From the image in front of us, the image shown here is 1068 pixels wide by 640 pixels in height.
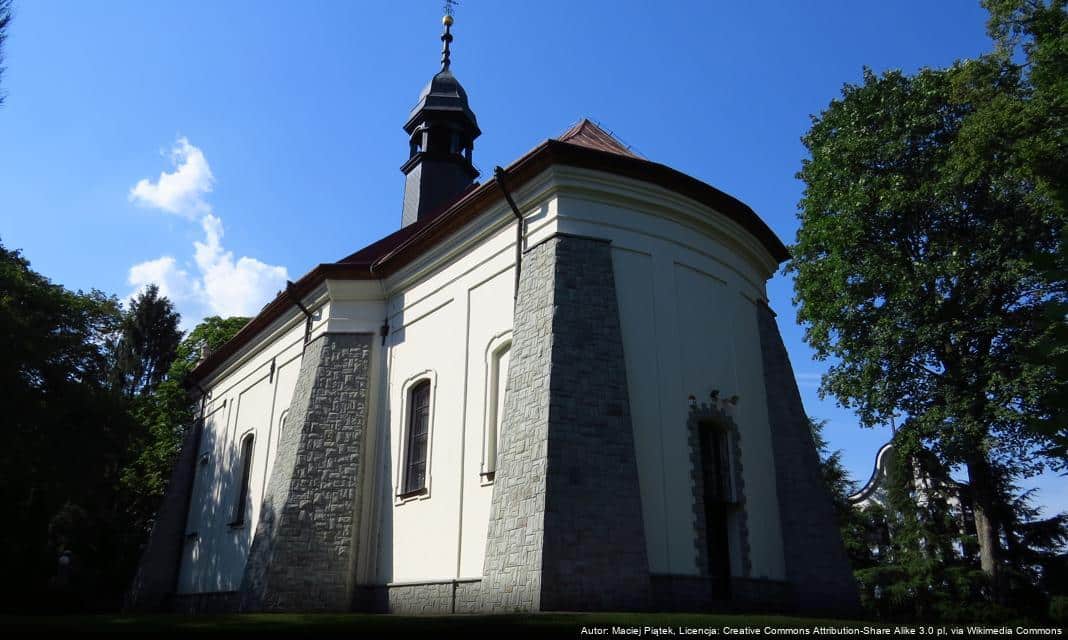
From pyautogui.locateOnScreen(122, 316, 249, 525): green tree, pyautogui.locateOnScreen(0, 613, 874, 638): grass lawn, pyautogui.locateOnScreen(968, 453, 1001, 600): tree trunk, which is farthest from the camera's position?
pyautogui.locateOnScreen(122, 316, 249, 525): green tree

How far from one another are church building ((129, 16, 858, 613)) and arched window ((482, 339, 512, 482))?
0.04m

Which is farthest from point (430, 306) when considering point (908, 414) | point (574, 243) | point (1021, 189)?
point (1021, 189)

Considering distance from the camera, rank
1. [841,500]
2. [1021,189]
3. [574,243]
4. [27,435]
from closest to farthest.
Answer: [574,243] → [1021,189] → [27,435] → [841,500]

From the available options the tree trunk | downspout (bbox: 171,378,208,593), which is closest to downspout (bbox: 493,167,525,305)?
the tree trunk

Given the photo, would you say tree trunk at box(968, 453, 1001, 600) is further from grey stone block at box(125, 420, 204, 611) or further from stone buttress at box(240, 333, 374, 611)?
grey stone block at box(125, 420, 204, 611)

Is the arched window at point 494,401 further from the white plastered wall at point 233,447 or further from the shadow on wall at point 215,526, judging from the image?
the shadow on wall at point 215,526

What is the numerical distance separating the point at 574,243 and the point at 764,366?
4866 mm

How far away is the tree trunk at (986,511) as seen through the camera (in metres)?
18.7

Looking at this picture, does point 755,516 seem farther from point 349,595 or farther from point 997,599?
point 997,599

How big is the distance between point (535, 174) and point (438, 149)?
39.4 feet

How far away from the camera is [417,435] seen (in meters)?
15.3

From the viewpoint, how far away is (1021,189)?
18109 millimetres

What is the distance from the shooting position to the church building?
11000 millimetres

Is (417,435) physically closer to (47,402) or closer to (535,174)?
(535,174)
